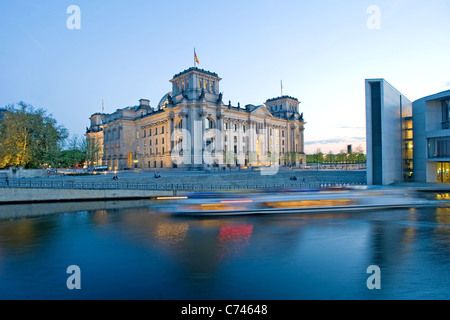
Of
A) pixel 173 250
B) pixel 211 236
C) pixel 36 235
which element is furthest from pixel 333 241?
pixel 36 235

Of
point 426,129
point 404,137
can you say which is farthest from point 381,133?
point 404,137

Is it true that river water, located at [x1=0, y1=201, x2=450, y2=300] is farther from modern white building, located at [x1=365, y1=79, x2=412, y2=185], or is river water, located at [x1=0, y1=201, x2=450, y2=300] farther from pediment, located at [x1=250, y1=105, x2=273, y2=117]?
pediment, located at [x1=250, y1=105, x2=273, y2=117]

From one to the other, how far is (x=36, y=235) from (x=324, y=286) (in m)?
20.5

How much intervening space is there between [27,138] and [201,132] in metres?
41.6

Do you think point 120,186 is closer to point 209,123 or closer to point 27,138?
point 27,138

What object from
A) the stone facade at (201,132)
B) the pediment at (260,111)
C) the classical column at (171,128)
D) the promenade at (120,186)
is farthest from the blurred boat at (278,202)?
the pediment at (260,111)

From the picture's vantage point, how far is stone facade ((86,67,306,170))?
7769cm

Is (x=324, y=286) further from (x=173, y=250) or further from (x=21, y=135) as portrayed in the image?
(x=21, y=135)

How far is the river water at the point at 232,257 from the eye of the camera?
10.3 meters

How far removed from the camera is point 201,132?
77625 millimetres

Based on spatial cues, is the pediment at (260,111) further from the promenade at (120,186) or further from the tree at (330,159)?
the tree at (330,159)

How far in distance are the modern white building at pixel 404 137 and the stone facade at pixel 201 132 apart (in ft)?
151

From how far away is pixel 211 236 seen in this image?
17.6 meters

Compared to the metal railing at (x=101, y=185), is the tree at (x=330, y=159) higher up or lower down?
higher up
